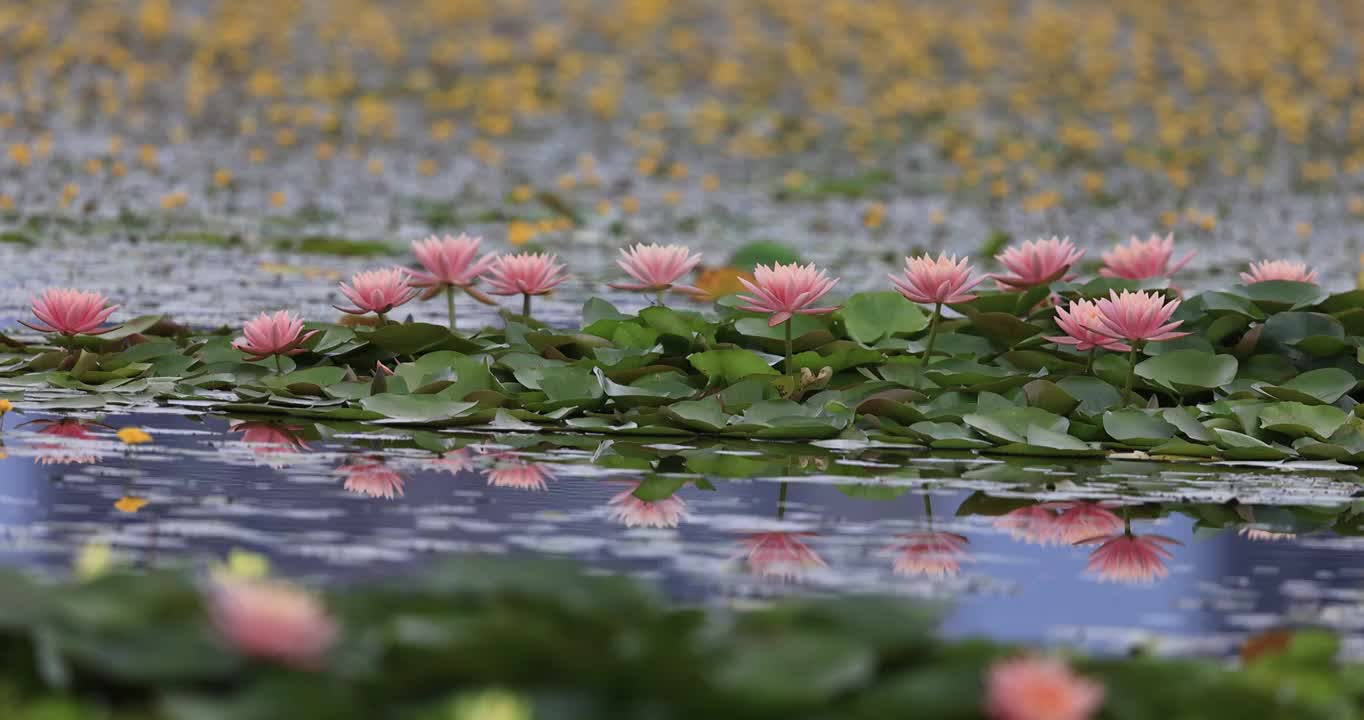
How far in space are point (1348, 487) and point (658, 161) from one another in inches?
363

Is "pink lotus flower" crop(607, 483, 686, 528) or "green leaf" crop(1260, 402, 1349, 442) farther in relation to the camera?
"green leaf" crop(1260, 402, 1349, 442)

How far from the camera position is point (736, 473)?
4.82 m

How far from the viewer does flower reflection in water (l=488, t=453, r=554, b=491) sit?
457cm

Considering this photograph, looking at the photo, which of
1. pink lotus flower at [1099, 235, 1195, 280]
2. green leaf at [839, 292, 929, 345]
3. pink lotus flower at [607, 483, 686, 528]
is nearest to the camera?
pink lotus flower at [607, 483, 686, 528]

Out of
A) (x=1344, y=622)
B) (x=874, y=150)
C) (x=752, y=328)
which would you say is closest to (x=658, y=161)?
(x=874, y=150)

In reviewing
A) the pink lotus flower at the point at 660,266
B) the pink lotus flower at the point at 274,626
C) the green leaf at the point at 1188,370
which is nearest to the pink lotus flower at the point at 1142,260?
the green leaf at the point at 1188,370

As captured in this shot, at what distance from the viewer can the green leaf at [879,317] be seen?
19.8 feet

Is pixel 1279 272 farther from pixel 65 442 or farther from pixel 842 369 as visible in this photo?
pixel 65 442

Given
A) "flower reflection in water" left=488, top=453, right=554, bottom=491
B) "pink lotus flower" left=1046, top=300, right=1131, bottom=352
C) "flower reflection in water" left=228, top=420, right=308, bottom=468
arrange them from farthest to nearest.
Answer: "pink lotus flower" left=1046, top=300, right=1131, bottom=352
"flower reflection in water" left=228, top=420, right=308, bottom=468
"flower reflection in water" left=488, top=453, right=554, bottom=491

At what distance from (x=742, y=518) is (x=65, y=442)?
1.84 meters

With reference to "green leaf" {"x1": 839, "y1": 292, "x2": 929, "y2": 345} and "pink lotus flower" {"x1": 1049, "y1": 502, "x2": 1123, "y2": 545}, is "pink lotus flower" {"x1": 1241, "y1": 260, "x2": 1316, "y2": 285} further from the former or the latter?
"pink lotus flower" {"x1": 1049, "y1": 502, "x2": 1123, "y2": 545}

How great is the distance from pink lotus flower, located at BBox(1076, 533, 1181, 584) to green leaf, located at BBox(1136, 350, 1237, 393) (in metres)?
1.42

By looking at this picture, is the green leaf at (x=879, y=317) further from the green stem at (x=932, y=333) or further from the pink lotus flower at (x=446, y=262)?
the pink lotus flower at (x=446, y=262)

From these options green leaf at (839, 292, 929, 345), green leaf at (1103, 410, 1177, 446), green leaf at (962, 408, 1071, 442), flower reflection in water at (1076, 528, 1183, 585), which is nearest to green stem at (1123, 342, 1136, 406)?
green leaf at (1103, 410, 1177, 446)
